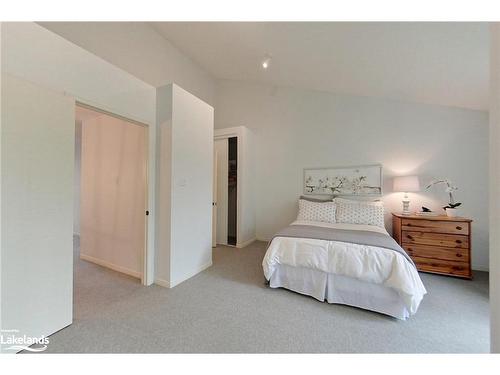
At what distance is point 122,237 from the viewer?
267 cm

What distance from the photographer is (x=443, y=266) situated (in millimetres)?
2604

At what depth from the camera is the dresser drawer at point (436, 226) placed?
2.53 metres

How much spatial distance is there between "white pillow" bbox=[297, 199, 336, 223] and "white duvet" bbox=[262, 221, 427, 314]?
3.82 ft

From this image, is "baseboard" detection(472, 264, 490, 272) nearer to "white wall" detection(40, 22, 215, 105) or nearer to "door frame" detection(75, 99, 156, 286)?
"door frame" detection(75, 99, 156, 286)

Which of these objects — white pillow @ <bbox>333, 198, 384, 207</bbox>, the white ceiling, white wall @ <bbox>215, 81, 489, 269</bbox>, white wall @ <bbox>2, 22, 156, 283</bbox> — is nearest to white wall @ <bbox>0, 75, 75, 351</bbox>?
white wall @ <bbox>2, 22, 156, 283</bbox>

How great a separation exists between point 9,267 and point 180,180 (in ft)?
4.80


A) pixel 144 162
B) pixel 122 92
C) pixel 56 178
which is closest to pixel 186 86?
pixel 122 92

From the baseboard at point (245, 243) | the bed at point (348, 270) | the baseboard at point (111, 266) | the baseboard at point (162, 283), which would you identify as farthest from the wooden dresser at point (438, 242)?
the baseboard at point (111, 266)

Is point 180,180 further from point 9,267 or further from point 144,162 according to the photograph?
point 9,267

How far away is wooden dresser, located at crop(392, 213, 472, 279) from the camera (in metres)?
2.52

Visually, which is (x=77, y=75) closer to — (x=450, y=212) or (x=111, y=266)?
(x=111, y=266)

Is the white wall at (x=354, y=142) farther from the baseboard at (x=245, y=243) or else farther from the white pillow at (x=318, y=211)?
the white pillow at (x=318, y=211)

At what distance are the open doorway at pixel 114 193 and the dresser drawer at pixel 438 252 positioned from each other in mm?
3504
